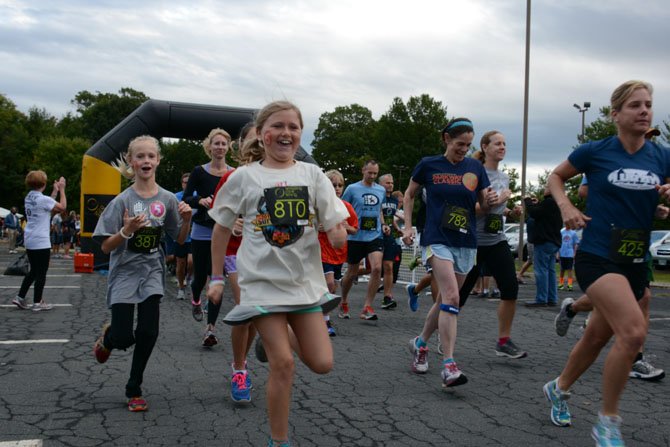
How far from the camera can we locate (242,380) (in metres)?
4.50

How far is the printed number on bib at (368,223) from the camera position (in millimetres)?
8883

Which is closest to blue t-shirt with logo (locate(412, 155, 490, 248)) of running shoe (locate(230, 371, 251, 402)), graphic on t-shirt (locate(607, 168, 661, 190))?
graphic on t-shirt (locate(607, 168, 661, 190))

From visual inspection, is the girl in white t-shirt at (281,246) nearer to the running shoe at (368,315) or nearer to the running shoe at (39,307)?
the running shoe at (368,315)

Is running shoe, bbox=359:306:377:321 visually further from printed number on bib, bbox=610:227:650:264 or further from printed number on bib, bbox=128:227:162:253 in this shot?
printed number on bib, bbox=610:227:650:264

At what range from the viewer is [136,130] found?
1745 centimetres

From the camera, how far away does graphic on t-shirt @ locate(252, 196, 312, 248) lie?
3.36m

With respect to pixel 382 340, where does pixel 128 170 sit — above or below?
above

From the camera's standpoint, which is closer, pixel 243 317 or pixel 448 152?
pixel 243 317

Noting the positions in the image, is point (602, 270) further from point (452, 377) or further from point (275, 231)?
point (275, 231)

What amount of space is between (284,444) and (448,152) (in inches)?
121

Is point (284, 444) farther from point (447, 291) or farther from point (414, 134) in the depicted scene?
point (414, 134)

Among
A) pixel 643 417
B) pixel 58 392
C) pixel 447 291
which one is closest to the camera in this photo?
pixel 643 417

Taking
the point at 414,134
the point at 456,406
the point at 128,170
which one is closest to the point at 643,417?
the point at 456,406

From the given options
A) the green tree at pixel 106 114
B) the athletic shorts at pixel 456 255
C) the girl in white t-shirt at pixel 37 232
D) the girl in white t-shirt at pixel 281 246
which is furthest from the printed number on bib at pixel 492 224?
the green tree at pixel 106 114
